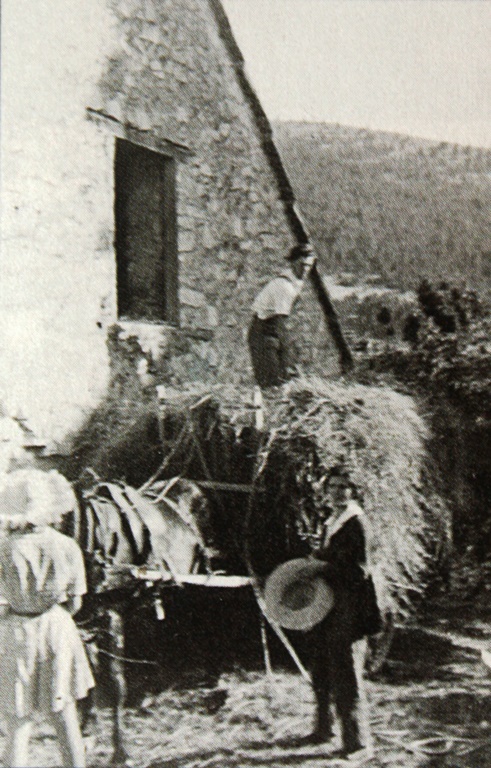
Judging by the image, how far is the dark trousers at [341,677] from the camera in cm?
238

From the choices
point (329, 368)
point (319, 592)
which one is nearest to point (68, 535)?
point (319, 592)

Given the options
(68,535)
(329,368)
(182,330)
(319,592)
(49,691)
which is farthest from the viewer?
(182,330)

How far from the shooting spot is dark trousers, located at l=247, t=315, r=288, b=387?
10.2 feet

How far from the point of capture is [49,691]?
2072 mm

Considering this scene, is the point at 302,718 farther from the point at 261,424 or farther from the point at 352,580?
the point at 261,424

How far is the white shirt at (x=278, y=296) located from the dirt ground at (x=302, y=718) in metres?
1.57

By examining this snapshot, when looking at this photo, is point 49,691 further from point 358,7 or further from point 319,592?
point 358,7

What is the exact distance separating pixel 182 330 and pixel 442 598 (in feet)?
5.50

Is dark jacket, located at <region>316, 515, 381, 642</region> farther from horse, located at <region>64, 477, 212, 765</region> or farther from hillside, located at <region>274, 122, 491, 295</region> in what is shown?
hillside, located at <region>274, 122, 491, 295</region>

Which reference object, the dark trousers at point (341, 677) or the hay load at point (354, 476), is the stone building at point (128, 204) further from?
the dark trousers at point (341, 677)

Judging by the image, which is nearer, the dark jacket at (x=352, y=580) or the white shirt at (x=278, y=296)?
the dark jacket at (x=352, y=580)

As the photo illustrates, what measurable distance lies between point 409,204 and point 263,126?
0.96 meters

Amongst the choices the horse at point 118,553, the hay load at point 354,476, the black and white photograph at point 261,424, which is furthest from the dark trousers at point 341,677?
the horse at point 118,553

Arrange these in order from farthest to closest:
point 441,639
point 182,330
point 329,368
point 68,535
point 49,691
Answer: point 182,330 → point 329,368 → point 441,639 → point 68,535 → point 49,691
